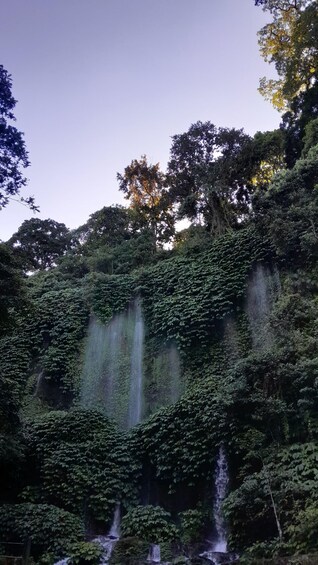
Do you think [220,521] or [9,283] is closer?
[220,521]

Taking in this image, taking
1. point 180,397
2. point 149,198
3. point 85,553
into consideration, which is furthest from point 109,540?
point 149,198

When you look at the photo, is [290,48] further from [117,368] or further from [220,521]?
[220,521]

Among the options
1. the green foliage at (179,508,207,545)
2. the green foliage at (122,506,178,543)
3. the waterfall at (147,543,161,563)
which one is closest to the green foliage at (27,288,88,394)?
the green foliage at (122,506,178,543)

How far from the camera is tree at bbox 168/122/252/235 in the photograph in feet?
69.9

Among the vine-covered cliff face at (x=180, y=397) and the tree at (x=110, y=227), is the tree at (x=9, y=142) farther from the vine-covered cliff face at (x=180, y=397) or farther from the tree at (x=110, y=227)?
the tree at (x=110, y=227)

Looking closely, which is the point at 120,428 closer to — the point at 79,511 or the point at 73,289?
the point at 79,511

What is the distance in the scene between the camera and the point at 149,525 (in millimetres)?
10047

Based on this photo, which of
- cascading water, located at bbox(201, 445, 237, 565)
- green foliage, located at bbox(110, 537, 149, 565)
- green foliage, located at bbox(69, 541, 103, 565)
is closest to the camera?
cascading water, located at bbox(201, 445, 237, 565)

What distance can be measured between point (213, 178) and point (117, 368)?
11237mm

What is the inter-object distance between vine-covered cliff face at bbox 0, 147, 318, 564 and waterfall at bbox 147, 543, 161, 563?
195 mm

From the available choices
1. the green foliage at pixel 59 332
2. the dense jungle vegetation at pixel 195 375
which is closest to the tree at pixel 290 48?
the dense jungle vegetation at pixel 195 375

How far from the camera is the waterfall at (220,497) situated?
935 cm

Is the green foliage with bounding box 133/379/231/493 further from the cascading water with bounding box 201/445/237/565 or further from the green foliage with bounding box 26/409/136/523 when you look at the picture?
the green foliage with bounding box 26/409/136/523

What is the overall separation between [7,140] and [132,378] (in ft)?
28.2
